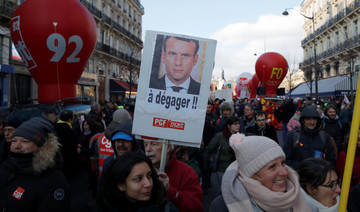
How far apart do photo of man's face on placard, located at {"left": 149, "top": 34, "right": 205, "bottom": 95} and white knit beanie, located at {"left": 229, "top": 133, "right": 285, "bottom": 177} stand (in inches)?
28.6

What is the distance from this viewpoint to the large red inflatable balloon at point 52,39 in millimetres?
9039

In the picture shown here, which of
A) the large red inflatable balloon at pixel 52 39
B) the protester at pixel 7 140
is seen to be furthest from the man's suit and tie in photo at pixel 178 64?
the large red inflatable balloon at pixel 52 39

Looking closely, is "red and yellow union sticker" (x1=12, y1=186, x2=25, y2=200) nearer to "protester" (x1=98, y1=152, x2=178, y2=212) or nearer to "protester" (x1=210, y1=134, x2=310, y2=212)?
"protester" (x1=98, y1=152, x2=178, y2=212)

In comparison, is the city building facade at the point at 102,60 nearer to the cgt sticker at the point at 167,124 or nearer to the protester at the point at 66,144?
the protester at the point at 66,144

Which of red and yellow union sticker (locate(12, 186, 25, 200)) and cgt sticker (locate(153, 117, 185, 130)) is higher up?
cgt sticker (locate(153, 117, 185, 130))

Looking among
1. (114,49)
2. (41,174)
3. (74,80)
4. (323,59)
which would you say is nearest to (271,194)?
(41,174)

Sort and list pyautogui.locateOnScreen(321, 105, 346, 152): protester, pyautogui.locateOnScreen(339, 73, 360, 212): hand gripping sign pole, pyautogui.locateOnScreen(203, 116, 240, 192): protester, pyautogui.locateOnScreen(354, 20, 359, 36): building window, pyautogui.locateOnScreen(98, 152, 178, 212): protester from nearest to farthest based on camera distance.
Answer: pyautogui.locateOnScreen(339, 73, 360, 212): hand gripping sign pole
pyautogui.locateOnScreen(98, 152, 178, 212): protester
pyautogui.locateOnScreen(203, 116, 240, 192): protester
pyautogui.locateOnScreen(321, 105, 346, 152): protester
pyautogui.locateOnScreen(354, 20, 359, 36): building window

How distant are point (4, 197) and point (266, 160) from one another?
2016mm

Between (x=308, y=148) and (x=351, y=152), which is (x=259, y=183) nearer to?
(x=351, y=152)

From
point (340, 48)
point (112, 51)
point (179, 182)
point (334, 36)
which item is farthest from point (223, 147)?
point (334, 36)

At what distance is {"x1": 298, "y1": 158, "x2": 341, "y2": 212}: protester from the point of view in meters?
2.13

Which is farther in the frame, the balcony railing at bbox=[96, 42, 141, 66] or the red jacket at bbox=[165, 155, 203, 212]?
the balcony railing at bbox=[96, 42, 141, 66]

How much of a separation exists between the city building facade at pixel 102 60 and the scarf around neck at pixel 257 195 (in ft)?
59.7

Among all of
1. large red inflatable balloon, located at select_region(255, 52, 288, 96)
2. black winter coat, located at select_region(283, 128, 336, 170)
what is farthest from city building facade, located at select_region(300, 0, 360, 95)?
black winter coat, located at select_region(283, 128, 336, 170)
